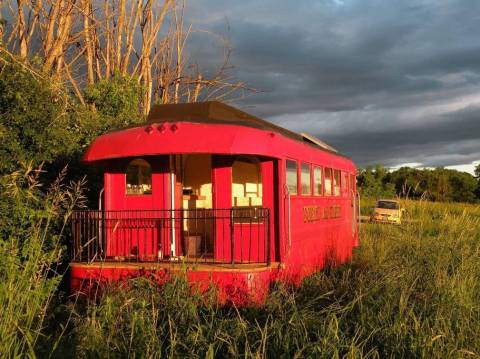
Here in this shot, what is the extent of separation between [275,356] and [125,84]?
1245 cm

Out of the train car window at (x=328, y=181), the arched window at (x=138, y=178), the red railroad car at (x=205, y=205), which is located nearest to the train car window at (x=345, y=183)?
the train car window at (x=328, y=181)

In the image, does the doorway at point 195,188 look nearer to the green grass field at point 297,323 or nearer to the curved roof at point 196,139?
the curved roof at point 196,139

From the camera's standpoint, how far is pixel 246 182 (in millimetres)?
9156

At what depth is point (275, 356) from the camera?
497cm

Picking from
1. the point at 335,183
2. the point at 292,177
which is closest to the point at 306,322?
the point at 292,177

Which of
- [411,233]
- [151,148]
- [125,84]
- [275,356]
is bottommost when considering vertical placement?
[275,356]

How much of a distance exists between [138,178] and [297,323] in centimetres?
478

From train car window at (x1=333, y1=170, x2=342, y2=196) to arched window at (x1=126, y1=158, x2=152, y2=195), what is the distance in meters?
4.26

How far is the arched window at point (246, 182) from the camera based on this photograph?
8.98 m

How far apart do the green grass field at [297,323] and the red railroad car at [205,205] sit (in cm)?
63

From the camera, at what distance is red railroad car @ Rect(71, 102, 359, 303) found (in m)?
7.67

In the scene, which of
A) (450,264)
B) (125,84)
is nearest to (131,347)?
(450,264)

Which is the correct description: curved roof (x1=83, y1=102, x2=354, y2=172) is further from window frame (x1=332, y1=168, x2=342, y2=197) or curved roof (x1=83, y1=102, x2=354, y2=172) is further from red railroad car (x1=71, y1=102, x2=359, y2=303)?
window frame (x1=332, y1=168, x2=342, y2=197)

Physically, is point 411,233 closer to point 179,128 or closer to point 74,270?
point 179,128
